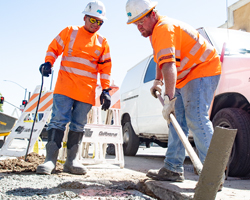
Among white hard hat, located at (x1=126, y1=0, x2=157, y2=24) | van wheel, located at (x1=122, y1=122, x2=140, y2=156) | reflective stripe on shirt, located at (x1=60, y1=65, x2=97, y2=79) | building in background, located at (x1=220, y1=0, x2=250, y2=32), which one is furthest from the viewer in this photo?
building in background, located at (x1=220, y1=0, x2=250, y2=32)

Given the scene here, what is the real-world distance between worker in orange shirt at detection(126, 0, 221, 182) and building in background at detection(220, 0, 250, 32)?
14.2 m

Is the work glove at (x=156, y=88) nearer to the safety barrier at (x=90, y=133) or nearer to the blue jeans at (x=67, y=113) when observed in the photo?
the blue jeans at (x=67, y=113)

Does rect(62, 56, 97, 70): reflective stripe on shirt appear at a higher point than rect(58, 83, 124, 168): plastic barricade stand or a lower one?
higher

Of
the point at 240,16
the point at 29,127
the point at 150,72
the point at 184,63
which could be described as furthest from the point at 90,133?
the point at 240,16

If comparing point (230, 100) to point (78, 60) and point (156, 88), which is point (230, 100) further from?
point (78, 60)

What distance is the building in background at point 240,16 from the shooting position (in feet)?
52.9

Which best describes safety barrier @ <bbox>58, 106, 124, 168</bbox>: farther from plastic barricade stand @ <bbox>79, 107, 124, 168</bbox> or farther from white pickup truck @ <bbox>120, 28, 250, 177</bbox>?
white pickup truck @ <bbox>120, 28, 250, 177</bbox>

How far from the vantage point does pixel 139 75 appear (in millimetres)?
6410

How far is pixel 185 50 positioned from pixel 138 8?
591 mm

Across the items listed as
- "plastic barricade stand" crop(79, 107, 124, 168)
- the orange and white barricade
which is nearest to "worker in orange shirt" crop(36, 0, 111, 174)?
"plastic barricade stand" crop(79, 107, 124, 168)

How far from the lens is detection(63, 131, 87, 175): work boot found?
360 cm

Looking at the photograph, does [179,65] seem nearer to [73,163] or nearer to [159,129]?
[73,163]

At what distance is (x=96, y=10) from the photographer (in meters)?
3.86

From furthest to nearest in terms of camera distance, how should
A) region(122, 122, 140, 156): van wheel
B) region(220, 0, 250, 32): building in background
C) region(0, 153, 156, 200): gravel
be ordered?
region(220, 0, 250, 32): building in background → region(122, 122, 140, 156): van wheel → region(0, 153, 156, 200): gravel
